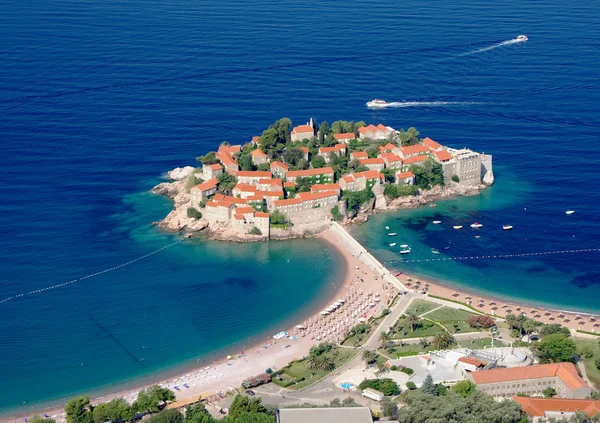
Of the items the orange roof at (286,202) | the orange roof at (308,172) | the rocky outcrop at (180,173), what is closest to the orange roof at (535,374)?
the orange roof at (286,202)

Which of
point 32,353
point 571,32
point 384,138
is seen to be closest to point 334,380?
point 32,353

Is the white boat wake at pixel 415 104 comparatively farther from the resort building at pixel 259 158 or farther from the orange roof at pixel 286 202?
the orange roof at pixel 286 202

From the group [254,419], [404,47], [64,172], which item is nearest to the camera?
[254,419]

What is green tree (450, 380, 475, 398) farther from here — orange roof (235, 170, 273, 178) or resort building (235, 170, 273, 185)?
orange roof (235, 170, 273, 178)

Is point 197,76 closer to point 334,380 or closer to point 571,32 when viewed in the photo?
point 571,32

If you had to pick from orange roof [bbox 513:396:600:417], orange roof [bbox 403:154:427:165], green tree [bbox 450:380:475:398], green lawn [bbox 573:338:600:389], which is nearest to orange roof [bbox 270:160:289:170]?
orange roof [bbox 403:154:427:165]

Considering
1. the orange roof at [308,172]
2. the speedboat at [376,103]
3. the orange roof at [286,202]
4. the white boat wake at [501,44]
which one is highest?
the white boat wake at [501,44]

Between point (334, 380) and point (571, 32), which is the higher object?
point (571, 32)
